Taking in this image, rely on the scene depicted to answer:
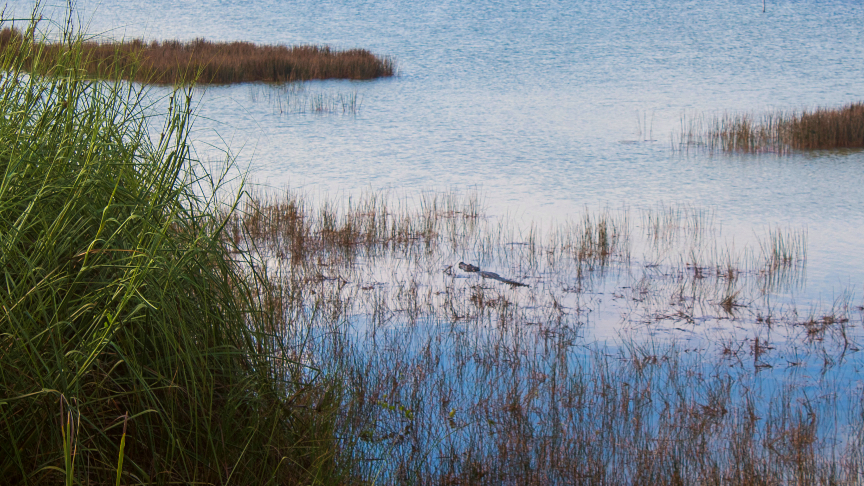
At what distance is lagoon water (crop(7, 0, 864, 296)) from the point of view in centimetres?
1021

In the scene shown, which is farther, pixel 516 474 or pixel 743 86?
pixel 743 86

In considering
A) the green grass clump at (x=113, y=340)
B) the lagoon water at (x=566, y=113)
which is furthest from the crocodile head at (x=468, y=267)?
the green grass clump at (x=113, y=340)

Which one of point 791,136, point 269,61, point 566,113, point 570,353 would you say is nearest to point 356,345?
point 570,353

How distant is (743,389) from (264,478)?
9.84 feet

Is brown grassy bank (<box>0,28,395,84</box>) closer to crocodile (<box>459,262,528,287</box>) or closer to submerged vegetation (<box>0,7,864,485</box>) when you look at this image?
submerged vegetation (<box>0,7,864,485</box>)

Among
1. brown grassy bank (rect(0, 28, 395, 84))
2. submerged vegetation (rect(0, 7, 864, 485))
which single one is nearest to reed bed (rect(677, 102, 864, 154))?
submerged vegetation (rect(0, 7, 864, 485))

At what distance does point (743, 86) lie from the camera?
69.5 ft

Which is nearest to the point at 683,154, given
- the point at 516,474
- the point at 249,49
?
the point at 516,474

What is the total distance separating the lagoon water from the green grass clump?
830mm

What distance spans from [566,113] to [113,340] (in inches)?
632

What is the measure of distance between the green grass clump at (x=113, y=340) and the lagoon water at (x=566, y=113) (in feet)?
2.72

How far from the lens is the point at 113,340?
103 inches

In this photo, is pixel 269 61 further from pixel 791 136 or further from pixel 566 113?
pixel 791 136

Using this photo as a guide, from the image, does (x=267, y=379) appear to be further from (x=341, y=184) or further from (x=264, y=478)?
(x=341, y=184)
